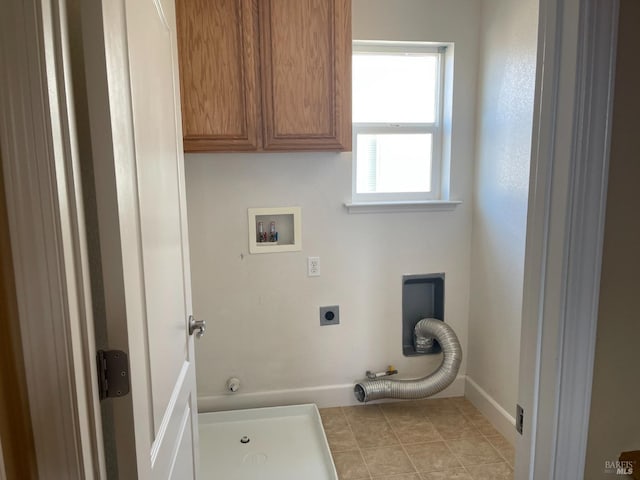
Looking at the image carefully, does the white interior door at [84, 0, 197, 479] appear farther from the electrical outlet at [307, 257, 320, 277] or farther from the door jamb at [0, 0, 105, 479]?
the electrical outlet at [307, 257, 320, 277]

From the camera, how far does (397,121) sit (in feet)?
Answer: 8.45

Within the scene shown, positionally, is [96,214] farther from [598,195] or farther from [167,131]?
[598,195]

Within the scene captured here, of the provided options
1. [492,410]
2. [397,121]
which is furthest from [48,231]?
[492,410]

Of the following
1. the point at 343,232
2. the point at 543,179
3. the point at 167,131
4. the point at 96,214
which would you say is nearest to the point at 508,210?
the point at 343,232

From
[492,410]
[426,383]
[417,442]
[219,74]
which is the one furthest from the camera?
[426,383]

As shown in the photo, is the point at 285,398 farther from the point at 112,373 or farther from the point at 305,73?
the point at 112,373

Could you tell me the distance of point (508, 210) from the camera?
222cm

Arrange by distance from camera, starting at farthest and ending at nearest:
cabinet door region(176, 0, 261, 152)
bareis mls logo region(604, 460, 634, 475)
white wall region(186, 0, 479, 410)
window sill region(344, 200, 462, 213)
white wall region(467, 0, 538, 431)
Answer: window sill region(344, 200, 462, 213) < white wall region(186, 0, 479, 410) < white wall region(467, 0, 538, 431) < cabinet door region(176, 0, 261, 152) < bareis mls logo region(604, 460, 634, 475)

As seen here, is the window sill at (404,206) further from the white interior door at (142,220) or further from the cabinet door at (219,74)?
the white interior door at (142,220)

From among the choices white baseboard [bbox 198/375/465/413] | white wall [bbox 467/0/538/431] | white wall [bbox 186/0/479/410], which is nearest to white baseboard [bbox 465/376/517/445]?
white wall [bbox 467/0/538/431]

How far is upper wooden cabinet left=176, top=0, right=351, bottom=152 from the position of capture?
199cm

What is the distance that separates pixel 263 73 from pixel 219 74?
0.21m

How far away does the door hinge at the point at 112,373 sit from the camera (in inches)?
28.3

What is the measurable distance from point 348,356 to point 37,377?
2.12 meters
